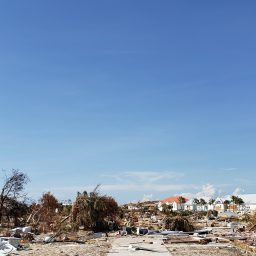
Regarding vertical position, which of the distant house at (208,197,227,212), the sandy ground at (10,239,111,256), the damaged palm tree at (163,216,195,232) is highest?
the distant house at (208,197,227,212)

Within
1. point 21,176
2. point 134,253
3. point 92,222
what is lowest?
point 134,253

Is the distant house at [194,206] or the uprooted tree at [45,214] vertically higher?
the distant house at [194,206]

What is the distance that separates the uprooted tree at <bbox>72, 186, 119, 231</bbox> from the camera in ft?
149

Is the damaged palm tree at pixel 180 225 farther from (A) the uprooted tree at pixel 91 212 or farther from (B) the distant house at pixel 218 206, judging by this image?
(B) the distant house at pixel 218 206

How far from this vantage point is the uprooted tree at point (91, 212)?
45.4 meters

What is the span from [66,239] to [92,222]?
10.6 m

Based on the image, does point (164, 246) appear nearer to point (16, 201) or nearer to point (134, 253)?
point (134, 253)

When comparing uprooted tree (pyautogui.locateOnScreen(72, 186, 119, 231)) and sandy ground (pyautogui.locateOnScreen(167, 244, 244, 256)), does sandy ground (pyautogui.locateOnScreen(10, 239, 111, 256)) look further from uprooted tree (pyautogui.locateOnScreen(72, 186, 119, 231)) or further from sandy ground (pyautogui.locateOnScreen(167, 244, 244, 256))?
uprooted tree (pyautogui.locateOnScreen(72, 186, 119, 231))

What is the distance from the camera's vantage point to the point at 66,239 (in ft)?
115

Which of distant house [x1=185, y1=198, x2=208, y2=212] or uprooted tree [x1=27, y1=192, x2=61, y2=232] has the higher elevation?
distant house [x1=185, y1=198, x2=208, y2=212]

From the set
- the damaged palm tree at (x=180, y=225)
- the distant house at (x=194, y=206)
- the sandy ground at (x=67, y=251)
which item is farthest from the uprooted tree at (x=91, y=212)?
the distant house at (x=194, y=206)

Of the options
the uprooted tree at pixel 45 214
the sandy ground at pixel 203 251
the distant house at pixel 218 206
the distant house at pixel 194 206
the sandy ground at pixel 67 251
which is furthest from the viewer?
the distant house at pixel 194 206

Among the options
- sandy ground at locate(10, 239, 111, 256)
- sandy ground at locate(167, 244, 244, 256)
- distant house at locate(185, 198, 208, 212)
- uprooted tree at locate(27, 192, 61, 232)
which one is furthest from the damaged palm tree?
distant house at locate(185, 198, 208, 212)

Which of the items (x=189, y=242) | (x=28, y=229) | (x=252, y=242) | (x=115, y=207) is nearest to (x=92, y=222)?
(x=115, y=207)
